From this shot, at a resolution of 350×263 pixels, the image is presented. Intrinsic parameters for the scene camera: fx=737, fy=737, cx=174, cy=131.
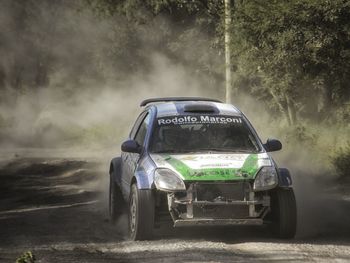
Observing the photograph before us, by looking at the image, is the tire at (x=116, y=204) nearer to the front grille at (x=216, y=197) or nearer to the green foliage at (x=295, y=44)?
the front grille at (x=216, y=197)

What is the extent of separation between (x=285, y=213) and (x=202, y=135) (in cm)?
159

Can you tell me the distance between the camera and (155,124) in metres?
9.61

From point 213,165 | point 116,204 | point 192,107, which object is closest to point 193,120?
point 192,107

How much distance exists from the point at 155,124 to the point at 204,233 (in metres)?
1.57

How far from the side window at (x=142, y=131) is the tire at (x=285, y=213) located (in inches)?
80.9

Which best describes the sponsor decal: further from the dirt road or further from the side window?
the dirt road

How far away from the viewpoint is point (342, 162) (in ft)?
52.0

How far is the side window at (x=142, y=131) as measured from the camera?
989cm

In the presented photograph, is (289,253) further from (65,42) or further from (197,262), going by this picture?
(65,42)

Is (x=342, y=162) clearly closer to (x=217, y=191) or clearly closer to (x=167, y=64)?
(x=217, y=191)

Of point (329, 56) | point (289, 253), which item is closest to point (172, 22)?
point (329, 56)

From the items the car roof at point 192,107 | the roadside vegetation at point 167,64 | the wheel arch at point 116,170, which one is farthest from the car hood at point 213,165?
the roadside vegetation at point 167,64

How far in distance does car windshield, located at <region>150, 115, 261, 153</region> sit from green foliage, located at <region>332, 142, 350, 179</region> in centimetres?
625

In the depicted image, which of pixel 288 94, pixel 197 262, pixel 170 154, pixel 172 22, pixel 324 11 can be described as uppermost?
pixel 172 22
